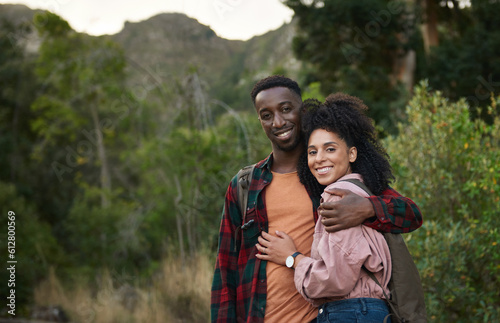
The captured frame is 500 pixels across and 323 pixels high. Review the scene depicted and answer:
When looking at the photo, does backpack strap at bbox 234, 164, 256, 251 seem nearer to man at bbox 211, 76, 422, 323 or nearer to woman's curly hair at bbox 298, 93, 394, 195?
man at bbox 211, 76, 422, 323

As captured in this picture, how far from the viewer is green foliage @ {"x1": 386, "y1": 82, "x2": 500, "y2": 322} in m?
3.54

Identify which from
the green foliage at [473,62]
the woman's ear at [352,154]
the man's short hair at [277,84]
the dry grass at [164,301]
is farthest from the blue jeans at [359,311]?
the green foliage at [473,62]

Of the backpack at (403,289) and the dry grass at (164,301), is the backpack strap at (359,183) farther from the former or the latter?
→ the dry grass at (164,301)

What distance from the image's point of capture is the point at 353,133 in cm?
203

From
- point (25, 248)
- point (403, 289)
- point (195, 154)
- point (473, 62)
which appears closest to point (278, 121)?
point (403, 289)

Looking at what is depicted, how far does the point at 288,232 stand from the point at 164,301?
16.4 feet

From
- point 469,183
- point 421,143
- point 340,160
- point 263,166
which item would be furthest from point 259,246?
point 421,143

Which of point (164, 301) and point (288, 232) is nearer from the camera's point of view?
point (288, 232)

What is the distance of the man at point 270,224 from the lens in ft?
6.88

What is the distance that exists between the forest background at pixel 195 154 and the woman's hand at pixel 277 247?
1915 millimetres

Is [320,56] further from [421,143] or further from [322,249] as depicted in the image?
[322,249]

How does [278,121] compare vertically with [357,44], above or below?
below

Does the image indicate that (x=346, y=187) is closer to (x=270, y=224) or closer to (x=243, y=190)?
(x=270, y=224)

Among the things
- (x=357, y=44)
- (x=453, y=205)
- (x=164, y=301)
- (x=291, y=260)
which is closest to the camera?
(x=291, y=260)
